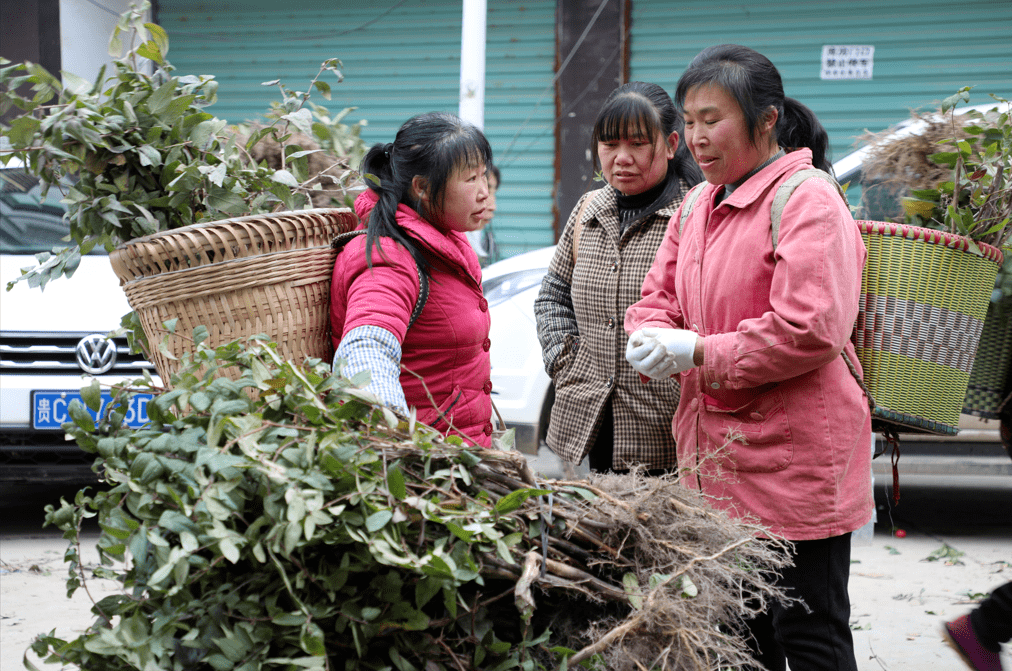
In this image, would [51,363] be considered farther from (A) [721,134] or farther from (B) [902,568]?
(B) [902,568]

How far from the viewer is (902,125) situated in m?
2.68

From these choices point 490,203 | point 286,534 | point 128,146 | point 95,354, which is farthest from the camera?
point 95,354

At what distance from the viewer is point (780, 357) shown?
1.65m

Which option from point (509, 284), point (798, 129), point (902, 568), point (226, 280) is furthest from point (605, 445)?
point (902, 568)

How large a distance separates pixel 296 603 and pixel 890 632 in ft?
9.72

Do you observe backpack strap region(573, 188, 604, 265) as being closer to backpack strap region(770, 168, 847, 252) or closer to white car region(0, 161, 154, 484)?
backpack strap region(770, 168, 847, 252)

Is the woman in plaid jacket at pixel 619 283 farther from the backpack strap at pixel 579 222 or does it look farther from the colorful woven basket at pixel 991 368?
the colorful woven basket at pixel 991 368

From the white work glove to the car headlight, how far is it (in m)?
2.36

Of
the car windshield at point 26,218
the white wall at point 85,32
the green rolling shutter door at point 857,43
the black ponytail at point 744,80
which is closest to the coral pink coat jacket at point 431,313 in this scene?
the black ponytail at point 744,80

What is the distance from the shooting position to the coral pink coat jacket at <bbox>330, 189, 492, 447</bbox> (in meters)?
1.60

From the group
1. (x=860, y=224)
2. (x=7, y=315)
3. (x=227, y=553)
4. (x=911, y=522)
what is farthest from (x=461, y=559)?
(x=911, y=522)

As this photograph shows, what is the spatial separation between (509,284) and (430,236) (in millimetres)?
2459

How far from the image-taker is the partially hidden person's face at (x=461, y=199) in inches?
71.2

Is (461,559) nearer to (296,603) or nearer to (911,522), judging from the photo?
(296,603)
